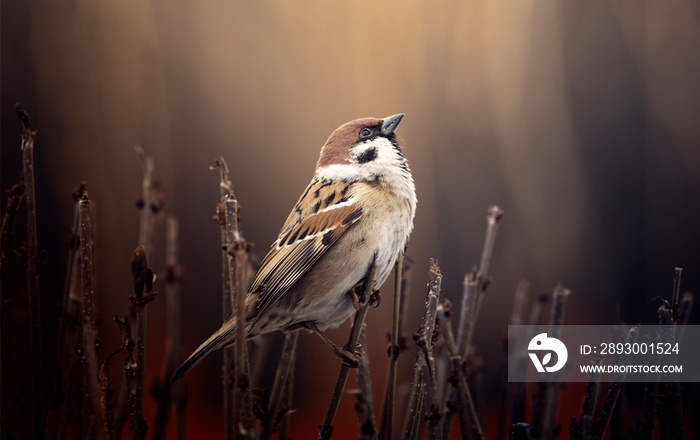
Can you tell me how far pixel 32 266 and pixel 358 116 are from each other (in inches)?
54.5

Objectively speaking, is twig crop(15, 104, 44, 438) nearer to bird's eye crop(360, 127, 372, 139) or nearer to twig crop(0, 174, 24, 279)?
twig crop(0, 174, 24, 279)

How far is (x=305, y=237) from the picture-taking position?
161cm

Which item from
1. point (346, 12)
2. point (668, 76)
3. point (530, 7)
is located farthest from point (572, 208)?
point (346, 12)

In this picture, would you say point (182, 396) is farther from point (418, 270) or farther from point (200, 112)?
point (200, 112)

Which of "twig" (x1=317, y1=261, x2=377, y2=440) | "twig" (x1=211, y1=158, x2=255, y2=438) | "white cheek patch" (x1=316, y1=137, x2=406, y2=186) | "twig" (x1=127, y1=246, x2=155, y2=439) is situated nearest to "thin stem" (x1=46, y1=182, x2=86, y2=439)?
"twig" (x1=127, y1=246, x2=155, y2=439)

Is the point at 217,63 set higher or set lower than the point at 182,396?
higher

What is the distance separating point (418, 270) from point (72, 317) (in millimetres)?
1637

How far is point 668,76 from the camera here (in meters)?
2.11

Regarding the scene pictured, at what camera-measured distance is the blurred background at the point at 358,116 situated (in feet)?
7.46

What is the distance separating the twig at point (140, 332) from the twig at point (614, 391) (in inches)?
37.3

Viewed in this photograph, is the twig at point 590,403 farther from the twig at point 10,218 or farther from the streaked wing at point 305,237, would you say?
the twig at point 10,218

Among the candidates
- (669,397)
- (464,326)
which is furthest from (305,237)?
(669,397)

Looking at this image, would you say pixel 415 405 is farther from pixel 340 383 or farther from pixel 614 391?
pixel 614 391

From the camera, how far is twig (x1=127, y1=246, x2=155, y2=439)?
3.27ft
